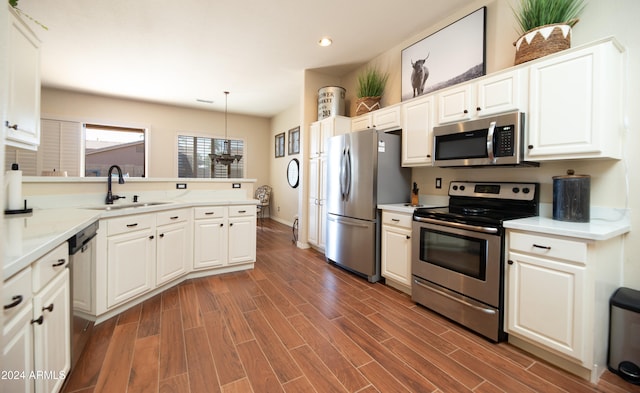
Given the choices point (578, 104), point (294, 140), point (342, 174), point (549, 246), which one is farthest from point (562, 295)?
point (294, 140)

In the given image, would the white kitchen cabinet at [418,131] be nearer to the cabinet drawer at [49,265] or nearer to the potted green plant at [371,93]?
the potted green plant at [371,93]

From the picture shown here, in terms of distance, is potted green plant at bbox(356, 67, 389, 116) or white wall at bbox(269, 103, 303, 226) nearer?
potted green plant at bbox(356, 67, 389, 116)

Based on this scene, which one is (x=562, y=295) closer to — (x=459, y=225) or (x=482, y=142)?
(x=459, y=225)

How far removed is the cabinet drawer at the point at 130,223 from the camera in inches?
83.0

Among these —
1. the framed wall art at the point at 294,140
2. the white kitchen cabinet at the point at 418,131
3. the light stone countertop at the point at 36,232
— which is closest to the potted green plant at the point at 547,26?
the white kitchen cabinet at the point at 418,131

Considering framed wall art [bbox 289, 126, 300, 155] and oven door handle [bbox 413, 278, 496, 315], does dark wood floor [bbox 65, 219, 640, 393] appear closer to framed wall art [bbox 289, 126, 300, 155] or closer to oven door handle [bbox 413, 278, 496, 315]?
oven door handle [bbox 413, 278, 496, 315]

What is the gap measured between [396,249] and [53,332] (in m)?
2.55

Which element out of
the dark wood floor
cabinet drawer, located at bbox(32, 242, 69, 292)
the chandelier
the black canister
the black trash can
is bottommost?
the dark wood floor

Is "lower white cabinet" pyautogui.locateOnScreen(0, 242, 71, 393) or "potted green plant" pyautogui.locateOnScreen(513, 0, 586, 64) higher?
"potted green plant" pyautogui.locateOnScreen(513, 0, 586, 64)

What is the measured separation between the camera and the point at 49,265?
1186 mm

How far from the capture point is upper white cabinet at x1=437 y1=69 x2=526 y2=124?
2.03 metres

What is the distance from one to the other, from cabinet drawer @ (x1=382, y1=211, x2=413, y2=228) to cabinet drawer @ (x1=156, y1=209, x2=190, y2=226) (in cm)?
216

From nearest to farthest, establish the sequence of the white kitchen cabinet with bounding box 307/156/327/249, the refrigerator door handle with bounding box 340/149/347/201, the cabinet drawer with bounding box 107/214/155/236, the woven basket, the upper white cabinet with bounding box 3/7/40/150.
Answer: the upper white cabinet with bounding box 3/7/40/150
the woven basket
the cabinet drawer with bounding box 107/214/155/236
the refrigerator door handle with bounding box 340/149/347/201
the white kitchen cabinet with bounding box 307/156/327/249

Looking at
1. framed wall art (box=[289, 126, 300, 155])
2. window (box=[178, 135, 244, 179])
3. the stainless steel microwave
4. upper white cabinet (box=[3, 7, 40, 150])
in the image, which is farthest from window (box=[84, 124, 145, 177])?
the stainless steel microwave
